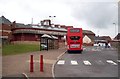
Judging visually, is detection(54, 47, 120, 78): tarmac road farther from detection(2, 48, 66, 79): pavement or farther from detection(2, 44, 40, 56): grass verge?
detection(2, 44, 40, 56): grass verge

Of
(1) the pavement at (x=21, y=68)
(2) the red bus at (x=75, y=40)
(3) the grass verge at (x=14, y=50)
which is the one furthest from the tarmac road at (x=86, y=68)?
(2) the red bus at (x=75, y=40)

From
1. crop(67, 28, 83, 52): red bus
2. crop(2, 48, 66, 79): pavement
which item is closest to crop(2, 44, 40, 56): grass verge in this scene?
crop(67, 28, 83, 52): red bus

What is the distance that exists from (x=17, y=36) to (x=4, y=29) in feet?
21.4

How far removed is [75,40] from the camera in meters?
48.3

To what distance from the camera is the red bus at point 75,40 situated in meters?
48.2

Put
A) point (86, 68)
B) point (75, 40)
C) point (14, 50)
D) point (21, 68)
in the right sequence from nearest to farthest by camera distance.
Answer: point (21, 68), point (86, 68), point (14, 50), point (75, 40)

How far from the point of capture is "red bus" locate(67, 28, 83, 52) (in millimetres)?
48219

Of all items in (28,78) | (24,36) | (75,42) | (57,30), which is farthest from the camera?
(57,30)

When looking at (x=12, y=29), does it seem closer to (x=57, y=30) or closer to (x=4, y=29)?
(x=4, y=29)

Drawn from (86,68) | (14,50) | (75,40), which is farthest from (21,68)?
(75,40)

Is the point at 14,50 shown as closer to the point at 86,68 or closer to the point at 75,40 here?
the point at 75,40

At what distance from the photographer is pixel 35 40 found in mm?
99688

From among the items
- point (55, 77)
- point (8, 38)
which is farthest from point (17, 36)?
point (55, 77)

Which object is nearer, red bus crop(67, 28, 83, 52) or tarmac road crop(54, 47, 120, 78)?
tarmac road crop(54, 47, 120, 78)
